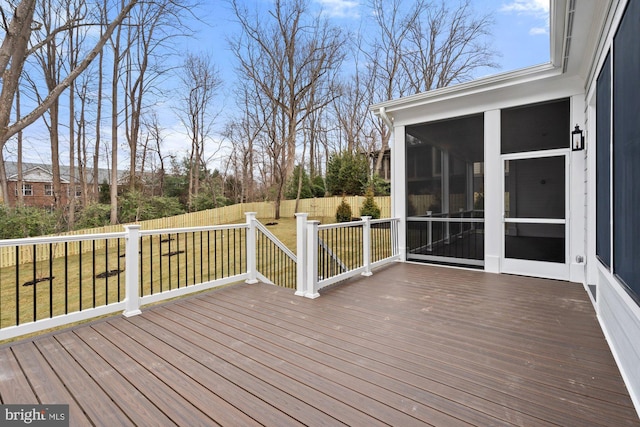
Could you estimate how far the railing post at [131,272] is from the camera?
304 centimetres

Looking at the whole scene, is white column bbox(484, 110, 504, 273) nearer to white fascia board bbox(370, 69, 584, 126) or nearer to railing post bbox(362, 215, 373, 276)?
white fascia board bbox(370, 69, 584, 126)

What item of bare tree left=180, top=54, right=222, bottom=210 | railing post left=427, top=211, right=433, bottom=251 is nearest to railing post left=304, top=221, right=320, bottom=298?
railing post left=427, top=211, right=433, bottom=251

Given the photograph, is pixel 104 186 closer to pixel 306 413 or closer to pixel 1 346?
pixel 1 346

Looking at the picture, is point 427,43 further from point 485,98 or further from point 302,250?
point 302,250

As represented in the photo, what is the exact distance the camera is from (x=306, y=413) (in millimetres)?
1628

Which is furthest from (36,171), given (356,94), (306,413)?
(306,413)

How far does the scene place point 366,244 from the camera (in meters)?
4.66

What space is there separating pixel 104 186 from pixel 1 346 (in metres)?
13.0

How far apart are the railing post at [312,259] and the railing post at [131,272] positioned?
1828mm

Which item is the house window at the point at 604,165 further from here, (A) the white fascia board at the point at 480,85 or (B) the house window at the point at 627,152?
(A) the white fascia board at the point at 480,85

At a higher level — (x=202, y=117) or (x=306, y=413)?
(x=202, y=117)

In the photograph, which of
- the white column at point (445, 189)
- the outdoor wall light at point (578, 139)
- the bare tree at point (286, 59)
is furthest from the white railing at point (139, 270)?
the bare tree at point (286, 59)

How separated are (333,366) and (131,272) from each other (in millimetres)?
Result: 2301

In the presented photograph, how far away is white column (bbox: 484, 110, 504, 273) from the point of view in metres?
4.59
